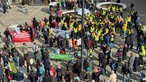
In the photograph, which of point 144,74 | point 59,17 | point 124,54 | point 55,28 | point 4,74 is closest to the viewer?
point 144,74

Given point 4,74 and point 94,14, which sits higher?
point 94,14

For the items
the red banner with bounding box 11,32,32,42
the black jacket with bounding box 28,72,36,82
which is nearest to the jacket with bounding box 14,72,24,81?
the black jacket with bounding box 28,72,36,82

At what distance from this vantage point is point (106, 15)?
29.5m

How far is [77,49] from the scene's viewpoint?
2612 centimetres

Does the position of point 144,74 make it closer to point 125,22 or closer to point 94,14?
point 125,22

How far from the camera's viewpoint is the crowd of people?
66.5 feet

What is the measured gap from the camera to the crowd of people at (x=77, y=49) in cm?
2027

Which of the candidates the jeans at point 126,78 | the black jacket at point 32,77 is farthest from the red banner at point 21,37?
the jeans at point 126,78

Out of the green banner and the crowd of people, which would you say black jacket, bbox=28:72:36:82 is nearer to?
the crowd of people

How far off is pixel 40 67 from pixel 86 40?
5.37m

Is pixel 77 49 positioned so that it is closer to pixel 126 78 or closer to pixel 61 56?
pixel 61 56

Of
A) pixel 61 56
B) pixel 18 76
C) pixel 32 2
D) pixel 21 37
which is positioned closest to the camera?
pixel 18 76

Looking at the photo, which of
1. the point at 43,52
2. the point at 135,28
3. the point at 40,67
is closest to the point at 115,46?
the point at 135,28

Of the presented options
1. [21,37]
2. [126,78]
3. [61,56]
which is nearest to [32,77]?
[61,56]
